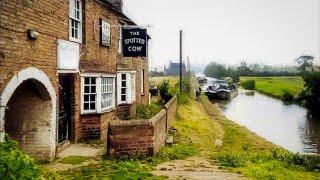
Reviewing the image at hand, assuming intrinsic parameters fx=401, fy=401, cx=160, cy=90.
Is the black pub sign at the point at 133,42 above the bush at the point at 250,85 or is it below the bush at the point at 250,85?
above

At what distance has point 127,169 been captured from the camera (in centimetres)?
974

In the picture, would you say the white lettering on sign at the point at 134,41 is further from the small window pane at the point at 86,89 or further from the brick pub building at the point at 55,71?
the small window pane at the point at 86,89

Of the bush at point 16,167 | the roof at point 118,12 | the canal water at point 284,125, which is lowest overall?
the canal water at point 284,125

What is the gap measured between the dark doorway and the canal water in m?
13.5

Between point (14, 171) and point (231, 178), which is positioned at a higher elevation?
point (14, 171)

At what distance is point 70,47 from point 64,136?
293 centimetres

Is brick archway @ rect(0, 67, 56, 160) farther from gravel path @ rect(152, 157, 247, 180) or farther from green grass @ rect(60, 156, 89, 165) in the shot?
gravel path @ rect(152, 157, 247, 180)

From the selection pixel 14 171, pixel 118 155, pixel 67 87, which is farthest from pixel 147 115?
pixel 14 171

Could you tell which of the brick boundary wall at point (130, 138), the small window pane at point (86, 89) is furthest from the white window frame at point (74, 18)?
the brick boundary wall at point (130, 138)

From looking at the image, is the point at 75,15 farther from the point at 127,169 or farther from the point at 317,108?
the point at 317,108

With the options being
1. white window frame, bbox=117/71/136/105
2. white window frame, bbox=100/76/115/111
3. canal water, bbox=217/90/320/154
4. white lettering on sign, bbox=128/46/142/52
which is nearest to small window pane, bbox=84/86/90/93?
white window frame, bbox=100/76/115/111

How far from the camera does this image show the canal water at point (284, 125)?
79.8ft

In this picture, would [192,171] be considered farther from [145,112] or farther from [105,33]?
[145,112]

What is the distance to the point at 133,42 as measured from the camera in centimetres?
1562
